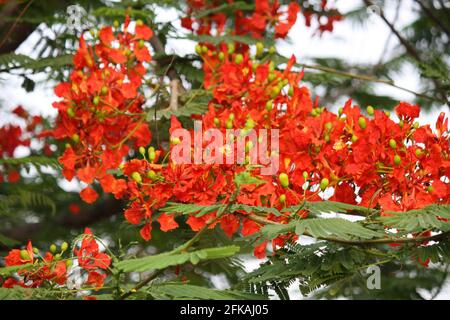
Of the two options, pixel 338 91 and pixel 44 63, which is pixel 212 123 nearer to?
pixel 44 63

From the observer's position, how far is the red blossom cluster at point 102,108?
3703 mm

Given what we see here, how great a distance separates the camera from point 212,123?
330 cm

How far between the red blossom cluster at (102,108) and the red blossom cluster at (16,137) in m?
0.92

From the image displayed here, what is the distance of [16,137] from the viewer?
520 cm

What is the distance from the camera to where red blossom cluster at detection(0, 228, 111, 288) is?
272 cm

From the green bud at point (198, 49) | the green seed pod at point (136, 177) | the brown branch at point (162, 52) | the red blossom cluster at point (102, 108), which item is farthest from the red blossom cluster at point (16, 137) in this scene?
the green seed pod at point (136, 177)

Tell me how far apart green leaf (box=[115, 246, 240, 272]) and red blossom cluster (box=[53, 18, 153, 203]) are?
125 centimetres

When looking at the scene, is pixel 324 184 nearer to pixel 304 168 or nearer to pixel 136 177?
pixel 304 168

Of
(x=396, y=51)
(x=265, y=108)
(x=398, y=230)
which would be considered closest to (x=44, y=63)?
(x=265, y=108)
